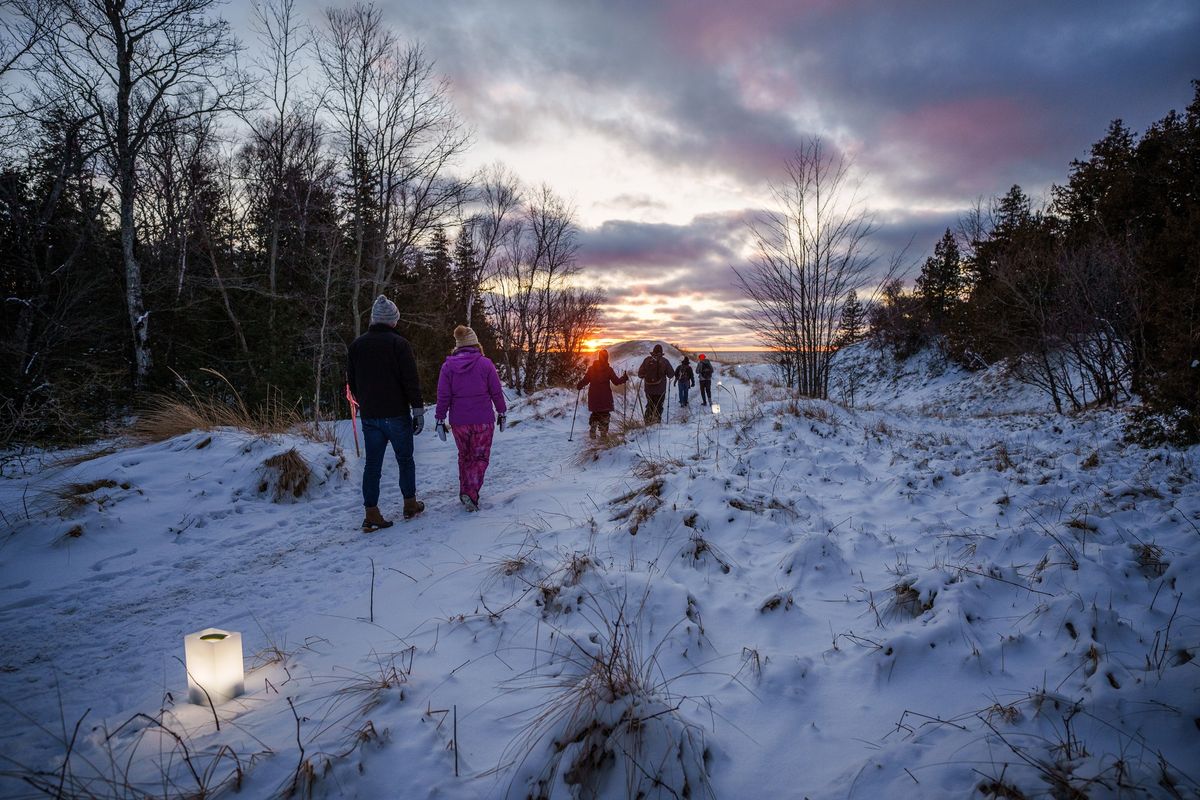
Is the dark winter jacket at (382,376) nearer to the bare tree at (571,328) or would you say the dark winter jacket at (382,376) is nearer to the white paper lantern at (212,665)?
the white paper lantern at (212,665)

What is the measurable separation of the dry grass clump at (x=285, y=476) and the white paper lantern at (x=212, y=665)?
11.5 ft

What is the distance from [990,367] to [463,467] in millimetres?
28620

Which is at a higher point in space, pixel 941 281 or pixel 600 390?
pixel 941 281

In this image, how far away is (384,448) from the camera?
15.3 ft

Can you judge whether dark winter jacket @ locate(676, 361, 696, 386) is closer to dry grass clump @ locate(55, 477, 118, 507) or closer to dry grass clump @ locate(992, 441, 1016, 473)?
dry grass clump @ locate(992, 441, 1016, 473)

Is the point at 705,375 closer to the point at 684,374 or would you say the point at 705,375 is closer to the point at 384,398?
the point at 684,374

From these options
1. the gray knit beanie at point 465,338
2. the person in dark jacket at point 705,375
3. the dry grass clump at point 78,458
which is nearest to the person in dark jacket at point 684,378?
the person in dark jacket at point 705,375

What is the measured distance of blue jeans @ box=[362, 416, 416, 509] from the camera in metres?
4.61

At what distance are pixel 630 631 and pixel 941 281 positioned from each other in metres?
38.3

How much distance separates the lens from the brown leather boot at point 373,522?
4.52 metres

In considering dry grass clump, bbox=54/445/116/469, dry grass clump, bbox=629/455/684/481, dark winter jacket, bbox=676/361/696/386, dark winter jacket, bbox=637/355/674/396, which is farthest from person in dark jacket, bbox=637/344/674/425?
dry grass clump, bbox=54/445/116/469

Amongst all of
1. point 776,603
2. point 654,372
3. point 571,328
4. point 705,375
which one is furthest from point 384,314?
point 571,328

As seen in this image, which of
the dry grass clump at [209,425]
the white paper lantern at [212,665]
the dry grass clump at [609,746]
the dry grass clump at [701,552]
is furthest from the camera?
the dry grass clump at [209,425]

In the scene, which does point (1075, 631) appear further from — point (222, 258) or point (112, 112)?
point (222, 258)
